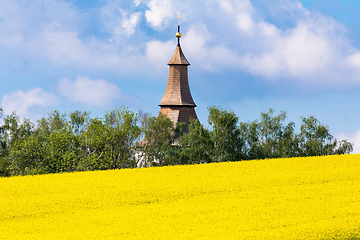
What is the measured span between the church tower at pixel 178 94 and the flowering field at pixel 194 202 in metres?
24.7

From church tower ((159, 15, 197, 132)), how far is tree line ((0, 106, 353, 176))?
2.89 meters

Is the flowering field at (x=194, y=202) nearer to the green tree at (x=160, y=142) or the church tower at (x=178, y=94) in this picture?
the green tree at (x=160, y=142)

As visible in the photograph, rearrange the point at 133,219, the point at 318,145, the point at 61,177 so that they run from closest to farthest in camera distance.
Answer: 1. the point at 133,219
2. the point at 61,177
3. the point at 318,145

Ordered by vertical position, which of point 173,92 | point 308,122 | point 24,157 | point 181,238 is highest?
point 173,92

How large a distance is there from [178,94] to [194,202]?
38751 millimetres

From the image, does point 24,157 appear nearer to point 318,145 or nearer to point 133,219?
point 133,219

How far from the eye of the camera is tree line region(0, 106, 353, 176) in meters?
55.4

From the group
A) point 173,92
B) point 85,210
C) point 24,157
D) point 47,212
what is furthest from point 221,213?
point 173,92

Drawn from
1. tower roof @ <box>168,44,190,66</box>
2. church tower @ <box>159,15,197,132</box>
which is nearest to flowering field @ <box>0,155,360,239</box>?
church tower @ <box>159,15,197,132</box>

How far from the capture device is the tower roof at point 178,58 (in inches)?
2680

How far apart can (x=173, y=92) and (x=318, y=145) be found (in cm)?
2234

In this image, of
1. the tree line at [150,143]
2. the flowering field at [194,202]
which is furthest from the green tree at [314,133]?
the flowering field at [194,202]

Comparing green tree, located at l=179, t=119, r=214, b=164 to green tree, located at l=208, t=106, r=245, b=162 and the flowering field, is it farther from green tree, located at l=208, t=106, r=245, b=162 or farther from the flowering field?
the flowering field

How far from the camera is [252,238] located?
21.0 m
